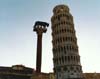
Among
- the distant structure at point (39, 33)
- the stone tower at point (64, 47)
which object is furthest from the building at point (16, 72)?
the stone tower at point (64, 47)

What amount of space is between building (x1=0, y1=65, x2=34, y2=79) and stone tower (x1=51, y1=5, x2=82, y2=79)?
11.8m

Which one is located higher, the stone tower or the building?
the stone tower

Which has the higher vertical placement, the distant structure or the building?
the distant structure

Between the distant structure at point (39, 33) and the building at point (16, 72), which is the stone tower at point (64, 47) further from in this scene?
the building at point (16, 72)

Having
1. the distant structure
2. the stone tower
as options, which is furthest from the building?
the stone tower

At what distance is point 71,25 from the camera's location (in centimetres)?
7425

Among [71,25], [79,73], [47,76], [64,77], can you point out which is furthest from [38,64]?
[71,25]

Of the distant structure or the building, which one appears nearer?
the building

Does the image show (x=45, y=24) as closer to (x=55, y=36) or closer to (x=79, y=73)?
(x=55, y=36)

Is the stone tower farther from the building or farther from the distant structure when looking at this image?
the building

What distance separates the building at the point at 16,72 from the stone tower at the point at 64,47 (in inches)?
466

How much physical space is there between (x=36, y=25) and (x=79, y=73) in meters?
23.2

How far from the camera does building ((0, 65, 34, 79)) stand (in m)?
52.8

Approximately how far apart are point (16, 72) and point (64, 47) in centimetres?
2030
